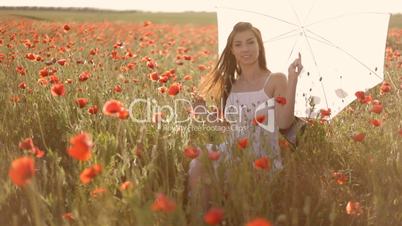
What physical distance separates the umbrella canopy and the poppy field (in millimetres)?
167

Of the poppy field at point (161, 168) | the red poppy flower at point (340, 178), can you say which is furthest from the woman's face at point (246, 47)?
the red poppy flower at point (340, 178)

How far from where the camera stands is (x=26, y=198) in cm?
258

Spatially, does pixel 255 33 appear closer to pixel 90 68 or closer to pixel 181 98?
pixel 181 98

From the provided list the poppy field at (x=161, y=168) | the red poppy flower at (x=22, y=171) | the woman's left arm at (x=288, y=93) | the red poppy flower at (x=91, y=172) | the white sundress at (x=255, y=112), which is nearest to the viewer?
the red poppy flower at (x=22, y=171)

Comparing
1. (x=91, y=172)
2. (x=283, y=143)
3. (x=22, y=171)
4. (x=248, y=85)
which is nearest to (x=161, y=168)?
(x=283, y=143)

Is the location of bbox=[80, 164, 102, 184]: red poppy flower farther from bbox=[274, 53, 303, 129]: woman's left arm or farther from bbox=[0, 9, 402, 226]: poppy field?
bbox=[274, 53, 303, 129]: woman's left arm

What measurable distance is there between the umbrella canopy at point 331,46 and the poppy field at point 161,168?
0.17 m

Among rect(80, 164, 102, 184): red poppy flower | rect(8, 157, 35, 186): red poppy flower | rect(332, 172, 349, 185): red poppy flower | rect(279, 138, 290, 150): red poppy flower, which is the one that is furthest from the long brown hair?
rect(8, 157, 35, 186): red poppy flower

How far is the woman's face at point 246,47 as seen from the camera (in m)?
3.40

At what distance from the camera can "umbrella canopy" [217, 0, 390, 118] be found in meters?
3.24

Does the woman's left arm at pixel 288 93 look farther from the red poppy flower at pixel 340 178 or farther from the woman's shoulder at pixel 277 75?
the red poppy flower at pixel 340 178

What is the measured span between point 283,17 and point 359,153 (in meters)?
1.02

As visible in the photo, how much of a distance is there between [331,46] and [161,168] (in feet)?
4.21

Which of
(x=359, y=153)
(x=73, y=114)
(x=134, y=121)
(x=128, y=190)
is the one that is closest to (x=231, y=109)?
(x=134, y=121)
